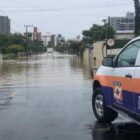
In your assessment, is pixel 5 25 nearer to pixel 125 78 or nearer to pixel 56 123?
pixel 56 123

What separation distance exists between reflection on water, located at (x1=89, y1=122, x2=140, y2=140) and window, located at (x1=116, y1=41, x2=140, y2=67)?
4.07 feet

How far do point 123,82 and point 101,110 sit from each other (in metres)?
1.88

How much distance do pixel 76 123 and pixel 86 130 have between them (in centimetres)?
86

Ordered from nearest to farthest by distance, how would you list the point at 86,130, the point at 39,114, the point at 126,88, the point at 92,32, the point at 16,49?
the point at 126,88
the point at 86,130
the point at 39,114
the point at 92,32
the point at 16,49

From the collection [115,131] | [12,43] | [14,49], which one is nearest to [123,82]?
[115,131]

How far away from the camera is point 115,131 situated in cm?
938

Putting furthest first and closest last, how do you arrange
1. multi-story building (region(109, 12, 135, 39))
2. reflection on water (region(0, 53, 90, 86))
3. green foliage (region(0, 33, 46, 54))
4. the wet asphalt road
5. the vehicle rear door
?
green foliage (region(0, 33, 46, 54)) < multi-story building (region(109, 12, 135, 39)) < reflection on water (region(0, 53, 90, 86)) < the wet asphalt road < the vehicle rear door

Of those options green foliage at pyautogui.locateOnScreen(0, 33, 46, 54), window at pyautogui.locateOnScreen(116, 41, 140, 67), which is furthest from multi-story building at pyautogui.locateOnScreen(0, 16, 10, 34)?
window at pyautogui.locateOnScreen(116, 41, 140, 67)

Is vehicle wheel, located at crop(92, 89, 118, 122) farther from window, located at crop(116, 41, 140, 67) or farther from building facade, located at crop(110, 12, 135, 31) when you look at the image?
building facade, located at crop(110, 12, 135, 31)

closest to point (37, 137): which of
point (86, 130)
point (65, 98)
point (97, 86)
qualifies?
point (86, 130)

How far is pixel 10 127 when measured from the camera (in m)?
10.0

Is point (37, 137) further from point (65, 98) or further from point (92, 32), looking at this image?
point (92, 32)

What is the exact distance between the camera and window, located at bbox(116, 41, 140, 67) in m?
8.74

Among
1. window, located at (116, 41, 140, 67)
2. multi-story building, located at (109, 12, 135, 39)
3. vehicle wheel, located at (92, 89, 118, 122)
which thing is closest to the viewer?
window, located at (116, 41, 140, 67)
